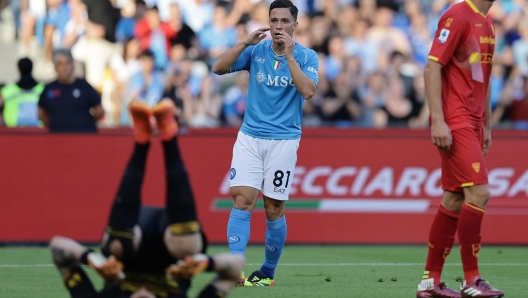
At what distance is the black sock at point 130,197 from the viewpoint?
204 inches

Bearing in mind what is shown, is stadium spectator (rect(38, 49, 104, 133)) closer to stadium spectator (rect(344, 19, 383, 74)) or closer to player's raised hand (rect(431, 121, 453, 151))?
stadium spectator (rect(344, 19, 383, 74))

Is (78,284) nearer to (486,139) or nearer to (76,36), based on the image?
(486,139)

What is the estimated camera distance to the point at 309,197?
12.4 meters

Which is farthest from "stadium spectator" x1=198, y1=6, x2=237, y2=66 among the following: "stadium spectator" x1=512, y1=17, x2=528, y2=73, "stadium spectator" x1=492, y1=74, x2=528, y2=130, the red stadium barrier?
"stadium spectator" x1=512, y1=17, x2=528, y2=73

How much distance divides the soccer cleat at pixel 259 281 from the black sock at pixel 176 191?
2.88 m

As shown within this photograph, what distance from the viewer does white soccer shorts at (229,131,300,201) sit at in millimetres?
7996

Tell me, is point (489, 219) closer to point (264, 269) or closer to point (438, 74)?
point (264, 269)

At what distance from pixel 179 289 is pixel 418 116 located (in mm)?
11329

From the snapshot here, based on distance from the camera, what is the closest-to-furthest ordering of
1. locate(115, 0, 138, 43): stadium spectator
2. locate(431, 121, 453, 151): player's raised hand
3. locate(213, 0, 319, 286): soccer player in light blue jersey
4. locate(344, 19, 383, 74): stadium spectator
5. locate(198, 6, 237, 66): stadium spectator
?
locate(431, 121, 453, 151): player's raised hand → locate(213, 0, 319, 286): soccer player in light blue jersey → locate(115, 0, 138, 43): stadium spectator → locate(198, 6, 237, 66): stadium spectator → locate(344, 19, 383, 74): stadium spectator

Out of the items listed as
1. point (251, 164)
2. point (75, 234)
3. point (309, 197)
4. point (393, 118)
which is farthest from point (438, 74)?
point (393, 118)

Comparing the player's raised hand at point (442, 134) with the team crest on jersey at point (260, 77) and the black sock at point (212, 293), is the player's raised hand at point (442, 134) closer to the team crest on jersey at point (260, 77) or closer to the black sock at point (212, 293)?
the team crest on jersey at point (260, 77)

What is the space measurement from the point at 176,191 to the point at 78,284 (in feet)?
2.98

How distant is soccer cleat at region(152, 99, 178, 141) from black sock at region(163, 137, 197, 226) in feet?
0.15

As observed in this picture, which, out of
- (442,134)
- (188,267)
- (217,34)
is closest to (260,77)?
(442,134)
